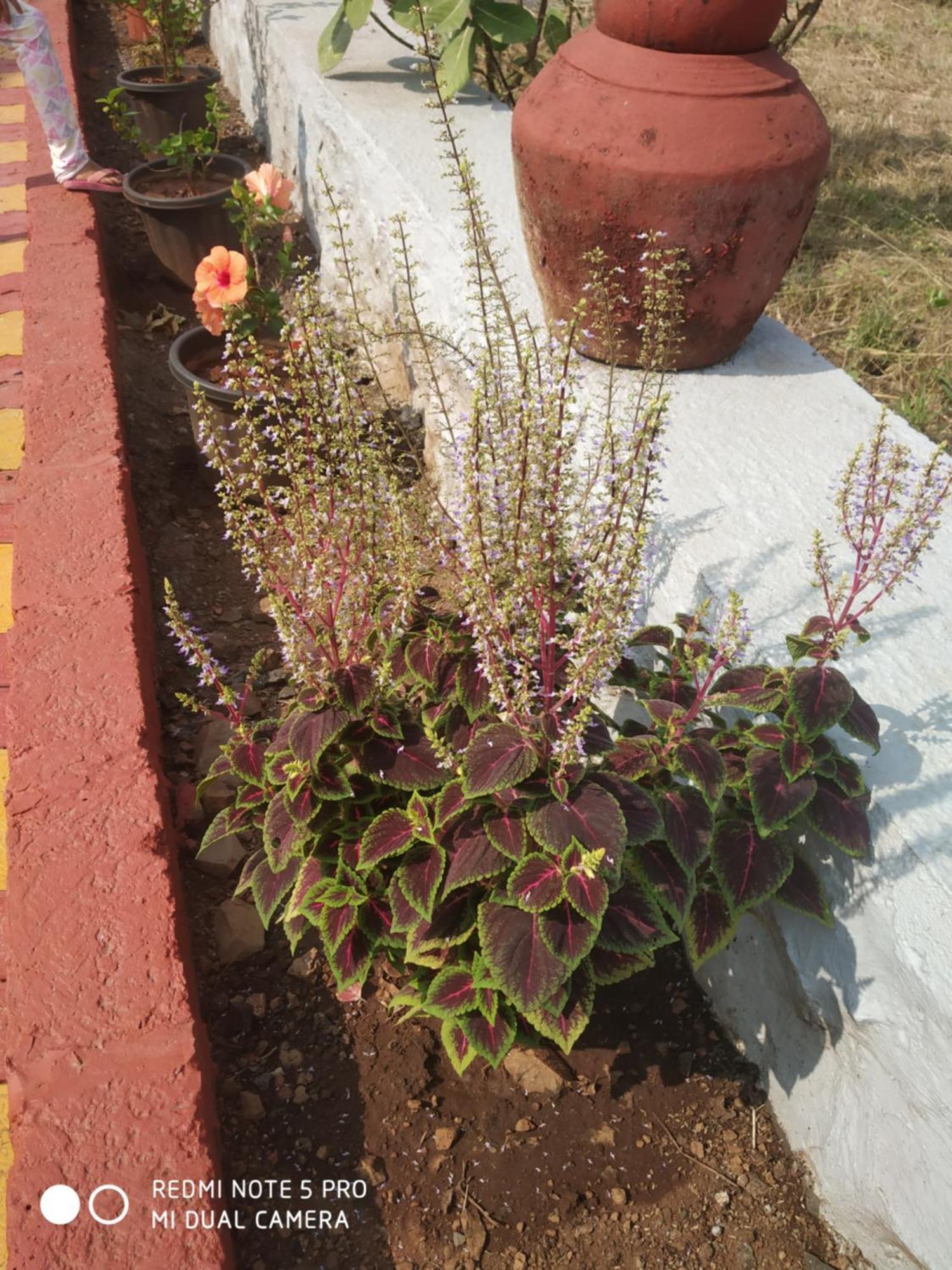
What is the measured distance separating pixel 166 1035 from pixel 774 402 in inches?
76.1

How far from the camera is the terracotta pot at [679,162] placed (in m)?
2.26

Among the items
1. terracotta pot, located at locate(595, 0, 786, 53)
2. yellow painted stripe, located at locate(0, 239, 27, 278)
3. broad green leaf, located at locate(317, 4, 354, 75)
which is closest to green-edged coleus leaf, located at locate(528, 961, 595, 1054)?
terracotta pot, located at locate(595, 0, 786, 53)

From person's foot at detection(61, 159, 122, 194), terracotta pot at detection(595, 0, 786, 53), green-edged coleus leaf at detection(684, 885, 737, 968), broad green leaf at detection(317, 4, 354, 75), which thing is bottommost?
person's foot at detection(61, 159, 122, 194)

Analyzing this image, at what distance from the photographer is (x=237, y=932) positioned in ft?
6.90

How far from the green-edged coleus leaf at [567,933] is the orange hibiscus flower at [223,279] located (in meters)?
2.31

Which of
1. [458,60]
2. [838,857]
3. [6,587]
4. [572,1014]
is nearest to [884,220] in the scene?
[458,60]

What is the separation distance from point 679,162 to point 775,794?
1.43 meters

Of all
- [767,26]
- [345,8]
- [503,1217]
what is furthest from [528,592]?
[345,8]

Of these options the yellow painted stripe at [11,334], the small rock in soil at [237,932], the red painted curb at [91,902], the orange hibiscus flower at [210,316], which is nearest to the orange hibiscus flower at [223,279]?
the orange hibiscus flower at [210,316]

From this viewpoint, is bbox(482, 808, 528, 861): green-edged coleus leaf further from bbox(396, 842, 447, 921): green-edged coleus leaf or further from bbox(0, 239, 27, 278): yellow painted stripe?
bbox(0, 239, 27, 278): yellow painted stripe

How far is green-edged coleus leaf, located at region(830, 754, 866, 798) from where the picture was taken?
1567 mm

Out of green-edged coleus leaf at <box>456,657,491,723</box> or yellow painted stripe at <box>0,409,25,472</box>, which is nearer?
green-edged coleus leaf at <box>456,657,491,723</box>

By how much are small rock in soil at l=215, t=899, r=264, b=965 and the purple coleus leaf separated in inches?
43.3

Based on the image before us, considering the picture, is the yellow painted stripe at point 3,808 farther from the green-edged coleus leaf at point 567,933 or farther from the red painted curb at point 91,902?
the green-edged coleus leaf at point 567,933
